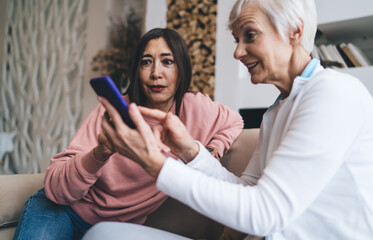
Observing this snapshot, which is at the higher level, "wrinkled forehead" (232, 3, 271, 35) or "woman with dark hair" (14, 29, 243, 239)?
"wrinkled forehead" (232, 3, 271, 35)

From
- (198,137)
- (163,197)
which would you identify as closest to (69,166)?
(163,197)

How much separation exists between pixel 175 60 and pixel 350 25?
→ 1787 millimetres

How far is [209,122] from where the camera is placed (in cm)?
128

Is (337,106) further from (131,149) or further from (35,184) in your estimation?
(35,184)

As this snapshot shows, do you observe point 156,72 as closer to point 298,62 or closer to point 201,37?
point 298,62

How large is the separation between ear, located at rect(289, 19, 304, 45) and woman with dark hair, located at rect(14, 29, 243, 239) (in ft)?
1.65

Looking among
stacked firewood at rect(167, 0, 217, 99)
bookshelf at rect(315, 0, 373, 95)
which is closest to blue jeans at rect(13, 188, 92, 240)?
stacked firewood at rect(167, 0, 217, 99)

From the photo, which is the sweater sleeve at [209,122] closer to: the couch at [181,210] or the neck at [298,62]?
the couch at [181,210]

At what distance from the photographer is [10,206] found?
1.25 meters

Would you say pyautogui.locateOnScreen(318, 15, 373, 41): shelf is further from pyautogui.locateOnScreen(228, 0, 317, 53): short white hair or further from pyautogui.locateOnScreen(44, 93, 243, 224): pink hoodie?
pyautogui.locateOnScreen(228, 0, 317, 53): short white hair

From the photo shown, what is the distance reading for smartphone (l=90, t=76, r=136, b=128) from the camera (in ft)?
2.05

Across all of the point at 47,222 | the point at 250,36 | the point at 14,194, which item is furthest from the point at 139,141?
the point at 14,194

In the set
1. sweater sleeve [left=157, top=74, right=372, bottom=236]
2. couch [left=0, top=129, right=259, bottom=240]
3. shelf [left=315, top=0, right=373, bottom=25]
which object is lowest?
couch [left=0, top=129, right=259, bottom=240]

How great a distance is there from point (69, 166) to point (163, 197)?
1.27ft
